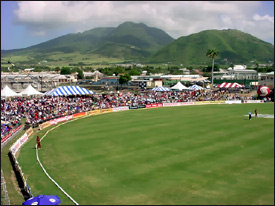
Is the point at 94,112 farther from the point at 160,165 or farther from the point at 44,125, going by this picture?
the point at 160,165

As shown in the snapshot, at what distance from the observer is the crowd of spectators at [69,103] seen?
45816 millimetres

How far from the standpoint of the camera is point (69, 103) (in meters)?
Result: 58.8

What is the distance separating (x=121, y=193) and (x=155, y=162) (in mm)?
5840

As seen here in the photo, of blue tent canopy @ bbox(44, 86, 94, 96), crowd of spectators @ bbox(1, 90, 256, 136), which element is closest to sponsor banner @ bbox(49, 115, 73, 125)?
crowd of spectators @ bbox(1, 90, 256, 136)

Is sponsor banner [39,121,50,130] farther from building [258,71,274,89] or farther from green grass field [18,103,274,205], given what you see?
building [258,71,274,89]

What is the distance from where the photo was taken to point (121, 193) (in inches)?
666

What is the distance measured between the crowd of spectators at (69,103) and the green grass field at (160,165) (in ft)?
38.9

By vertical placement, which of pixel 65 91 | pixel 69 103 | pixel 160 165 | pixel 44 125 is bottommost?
pixel 44 125

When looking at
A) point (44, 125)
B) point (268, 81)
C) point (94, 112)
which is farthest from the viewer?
point (94, 112)

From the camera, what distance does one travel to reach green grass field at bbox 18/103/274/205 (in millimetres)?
15867

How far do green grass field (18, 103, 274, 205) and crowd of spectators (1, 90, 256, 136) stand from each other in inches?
466

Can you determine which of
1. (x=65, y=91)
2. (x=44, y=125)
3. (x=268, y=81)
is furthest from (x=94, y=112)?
(x=268, y=81)

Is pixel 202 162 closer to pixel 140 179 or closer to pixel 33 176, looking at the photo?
pixel 140 179

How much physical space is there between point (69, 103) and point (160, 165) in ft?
131
